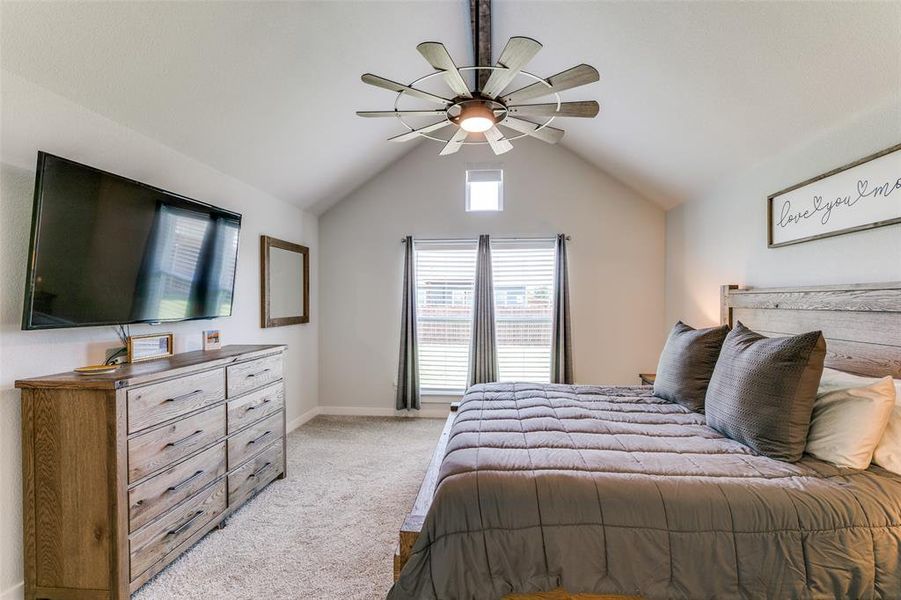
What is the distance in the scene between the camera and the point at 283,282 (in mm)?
4148

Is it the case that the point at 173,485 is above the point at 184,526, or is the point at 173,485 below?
above

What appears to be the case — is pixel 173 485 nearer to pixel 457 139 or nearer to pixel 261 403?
pixel 261 403

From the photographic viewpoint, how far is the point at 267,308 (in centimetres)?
387

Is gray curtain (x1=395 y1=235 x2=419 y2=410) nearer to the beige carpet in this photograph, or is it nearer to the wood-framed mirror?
the beige carpet

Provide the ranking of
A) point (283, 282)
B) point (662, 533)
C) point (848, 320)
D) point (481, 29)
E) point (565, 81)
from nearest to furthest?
point (662, 533) → point (565, 81) → point (848, 320) → point (481, 29) → point (283, 282)

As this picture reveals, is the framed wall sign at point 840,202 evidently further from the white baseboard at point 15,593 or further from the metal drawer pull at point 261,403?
the white baseboard at point 15,593

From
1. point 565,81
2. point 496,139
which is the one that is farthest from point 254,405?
point 565,81

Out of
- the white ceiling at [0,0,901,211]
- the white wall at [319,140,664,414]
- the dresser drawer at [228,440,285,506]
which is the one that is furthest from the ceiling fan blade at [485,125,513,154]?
the dresser drawer at [228,440,285,506]

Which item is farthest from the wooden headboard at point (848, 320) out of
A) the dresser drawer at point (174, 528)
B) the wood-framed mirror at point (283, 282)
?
the wood-framed mirror at point (283, 282)

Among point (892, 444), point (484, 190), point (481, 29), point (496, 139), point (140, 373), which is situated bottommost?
point (892, 444)

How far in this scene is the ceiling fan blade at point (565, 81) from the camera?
1814 mm

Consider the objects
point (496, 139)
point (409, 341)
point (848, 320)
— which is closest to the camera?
point (848, 320)

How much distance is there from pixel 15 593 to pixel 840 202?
4503mm

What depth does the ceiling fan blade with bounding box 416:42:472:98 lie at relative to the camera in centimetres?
167
